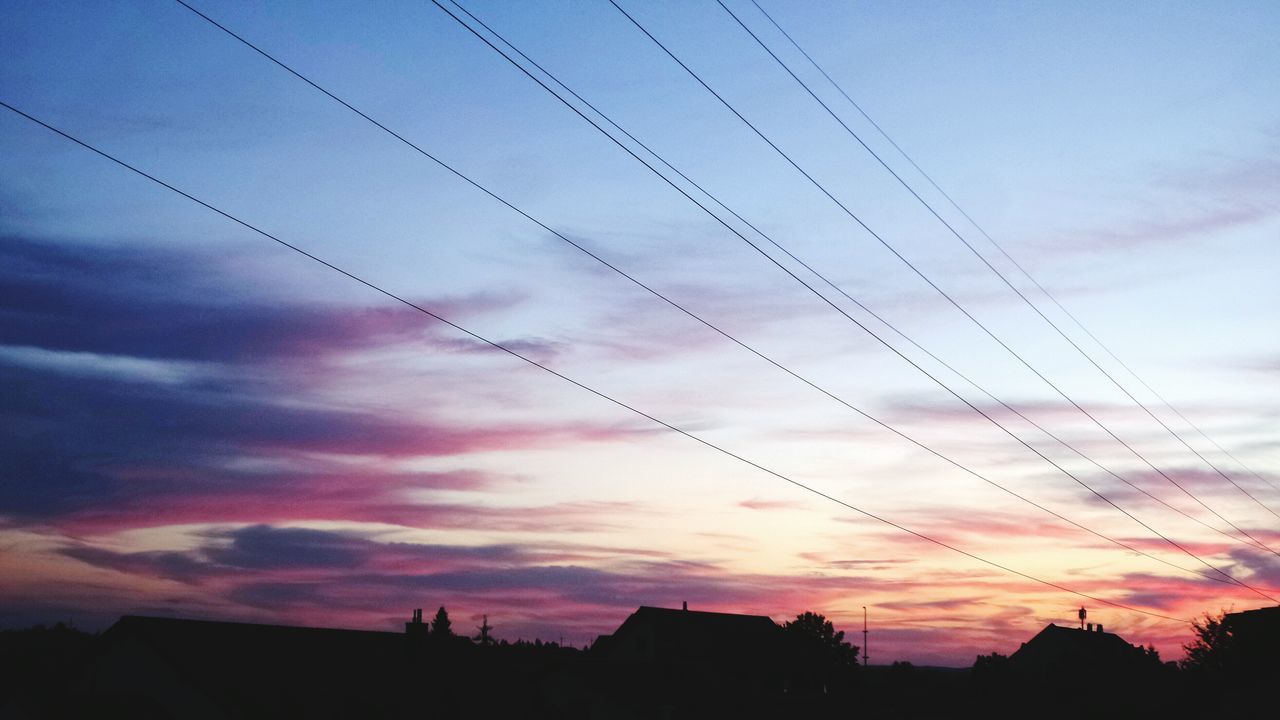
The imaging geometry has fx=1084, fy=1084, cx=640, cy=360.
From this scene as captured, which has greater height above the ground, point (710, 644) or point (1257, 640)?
point (1257, 640)

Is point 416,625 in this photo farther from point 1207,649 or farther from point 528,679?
point 1207,649

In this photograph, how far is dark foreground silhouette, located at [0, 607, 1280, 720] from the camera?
51.2 metres

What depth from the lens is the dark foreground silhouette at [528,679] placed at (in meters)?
51.2

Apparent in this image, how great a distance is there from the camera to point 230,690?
50.1 metres

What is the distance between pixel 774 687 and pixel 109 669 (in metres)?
55.1

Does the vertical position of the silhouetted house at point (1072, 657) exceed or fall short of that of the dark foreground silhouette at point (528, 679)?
it exceeds it

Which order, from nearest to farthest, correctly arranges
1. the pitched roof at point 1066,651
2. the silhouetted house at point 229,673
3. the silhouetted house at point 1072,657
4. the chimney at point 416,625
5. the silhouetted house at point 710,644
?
the silhouetted house at point 229,673 → the chimney at point 416,625 → the silhouetted house at point 710,644 → the silhouetted house at point 1072,657 → the pitched roof at point 1066,651

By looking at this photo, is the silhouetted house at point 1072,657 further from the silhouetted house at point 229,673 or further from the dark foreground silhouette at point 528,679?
the silhouetted house at point 229,673

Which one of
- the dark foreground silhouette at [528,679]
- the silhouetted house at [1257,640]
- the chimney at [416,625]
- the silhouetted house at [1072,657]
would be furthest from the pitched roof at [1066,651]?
the chimney at [416,625]

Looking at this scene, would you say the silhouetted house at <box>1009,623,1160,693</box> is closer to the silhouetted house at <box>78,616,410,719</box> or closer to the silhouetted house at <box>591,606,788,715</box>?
the silhouetted house at <box>591,606,788,715</box>

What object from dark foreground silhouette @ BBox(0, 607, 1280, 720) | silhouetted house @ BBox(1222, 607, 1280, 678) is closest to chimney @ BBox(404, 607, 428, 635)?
dark foreground silhouette @ BBox(0, 607, 1280, 720)

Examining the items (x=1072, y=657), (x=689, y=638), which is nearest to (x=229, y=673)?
(x=689, y=638)

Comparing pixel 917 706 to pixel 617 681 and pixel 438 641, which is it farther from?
pixel 438 641

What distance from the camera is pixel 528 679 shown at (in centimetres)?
6519
